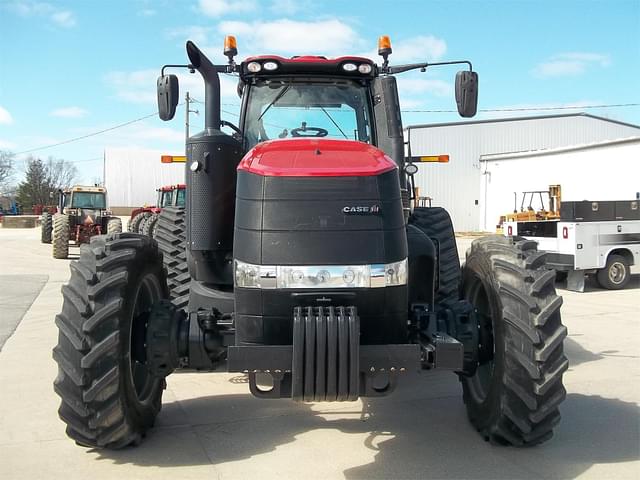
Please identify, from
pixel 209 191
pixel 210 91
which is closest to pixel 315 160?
pixel 209 191

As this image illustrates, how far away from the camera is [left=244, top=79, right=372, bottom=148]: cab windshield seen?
488 centimetres

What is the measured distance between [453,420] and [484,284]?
1.07 m

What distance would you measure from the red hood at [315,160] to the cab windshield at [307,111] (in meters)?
1.02

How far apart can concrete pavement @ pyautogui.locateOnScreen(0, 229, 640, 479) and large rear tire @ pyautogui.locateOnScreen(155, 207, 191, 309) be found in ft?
2.69

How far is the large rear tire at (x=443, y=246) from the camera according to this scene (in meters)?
5.76

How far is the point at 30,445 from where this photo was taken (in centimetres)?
390

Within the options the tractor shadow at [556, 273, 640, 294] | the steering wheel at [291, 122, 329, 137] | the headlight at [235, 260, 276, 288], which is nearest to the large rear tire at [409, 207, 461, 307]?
the steering wheel at [291, 122, 329, 137]

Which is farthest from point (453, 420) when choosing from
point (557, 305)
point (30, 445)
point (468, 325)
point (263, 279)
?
point (30, 445)

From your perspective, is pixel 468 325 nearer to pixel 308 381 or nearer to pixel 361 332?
pixel 361 332

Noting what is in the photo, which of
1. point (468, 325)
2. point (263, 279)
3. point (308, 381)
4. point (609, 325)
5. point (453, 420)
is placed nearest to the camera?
point (308, 381)

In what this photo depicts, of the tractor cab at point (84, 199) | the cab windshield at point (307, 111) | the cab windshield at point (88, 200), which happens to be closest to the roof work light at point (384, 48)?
the cab windshield at point (307, 111)

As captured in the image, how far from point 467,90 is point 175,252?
3.00 meters

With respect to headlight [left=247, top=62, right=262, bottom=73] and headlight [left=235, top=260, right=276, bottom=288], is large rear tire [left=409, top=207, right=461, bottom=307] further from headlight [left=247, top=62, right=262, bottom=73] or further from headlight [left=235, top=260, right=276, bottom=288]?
headlight [left=235, top=260, right=276, bottom=288]

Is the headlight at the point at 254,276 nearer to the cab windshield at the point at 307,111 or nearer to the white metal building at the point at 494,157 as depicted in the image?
the cab windshield at the point at 307,111
